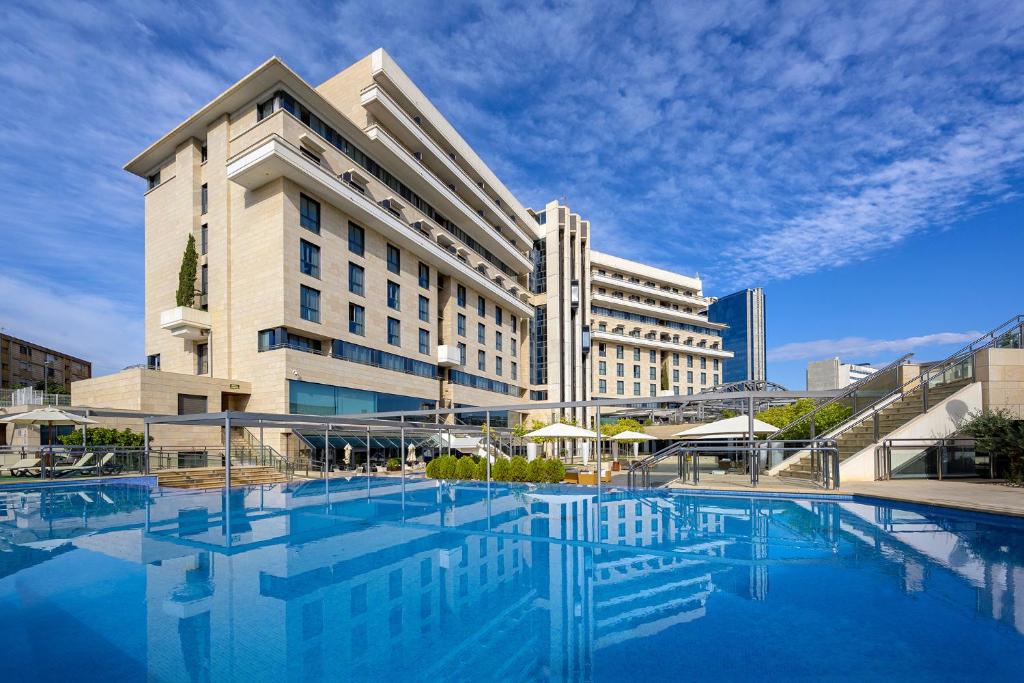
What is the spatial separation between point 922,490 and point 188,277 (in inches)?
1376

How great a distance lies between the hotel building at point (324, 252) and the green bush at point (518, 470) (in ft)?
44.2

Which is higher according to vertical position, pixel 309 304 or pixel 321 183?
pixel 321 183

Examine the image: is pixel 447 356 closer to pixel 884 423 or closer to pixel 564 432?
pixel 564 432

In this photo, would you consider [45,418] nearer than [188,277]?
Yes

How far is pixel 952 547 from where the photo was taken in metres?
9.00

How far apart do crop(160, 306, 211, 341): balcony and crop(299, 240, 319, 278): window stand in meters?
6.57

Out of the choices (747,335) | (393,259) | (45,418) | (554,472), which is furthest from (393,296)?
(747,335)

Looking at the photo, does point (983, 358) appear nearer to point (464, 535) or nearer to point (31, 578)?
point (464, 535)

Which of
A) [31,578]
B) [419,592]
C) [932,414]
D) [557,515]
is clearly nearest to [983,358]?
[932,414]

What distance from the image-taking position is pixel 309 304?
96.6ft

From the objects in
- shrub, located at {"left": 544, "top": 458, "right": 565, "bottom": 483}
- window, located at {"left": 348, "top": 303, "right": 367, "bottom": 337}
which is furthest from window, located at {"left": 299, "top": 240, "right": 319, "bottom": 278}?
shrub, located at {"left": 544, "top": 458, "right": 565, "bottom": 483}

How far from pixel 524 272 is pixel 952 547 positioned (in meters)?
49.3

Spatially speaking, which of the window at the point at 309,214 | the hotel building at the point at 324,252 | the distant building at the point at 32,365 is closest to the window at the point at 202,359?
the hotel building at the point at 324,252

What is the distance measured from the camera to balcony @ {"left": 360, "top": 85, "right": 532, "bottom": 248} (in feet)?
112
